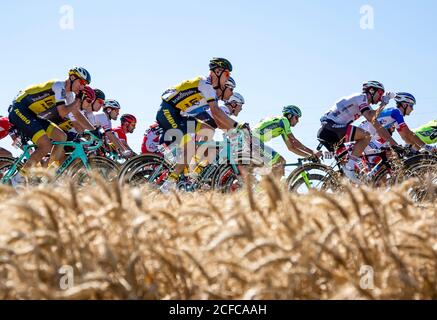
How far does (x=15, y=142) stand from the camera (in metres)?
14.1

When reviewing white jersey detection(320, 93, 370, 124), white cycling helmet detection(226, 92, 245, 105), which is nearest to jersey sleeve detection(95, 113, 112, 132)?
white cycling helmet detection(226, 92, 245, 105)

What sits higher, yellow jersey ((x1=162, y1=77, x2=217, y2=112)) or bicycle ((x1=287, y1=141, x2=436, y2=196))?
yellow jersey ((x1=162, y1=77, x2=217, y2=112))

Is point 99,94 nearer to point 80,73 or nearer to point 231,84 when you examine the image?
point 80,73

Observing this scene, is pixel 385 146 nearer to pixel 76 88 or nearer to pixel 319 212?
pixel 76 88

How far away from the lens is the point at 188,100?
1195 cm

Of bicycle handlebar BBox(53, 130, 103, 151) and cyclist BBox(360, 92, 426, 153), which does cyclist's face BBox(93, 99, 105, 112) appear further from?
cyclist BBox(360, 92, 426, 153)

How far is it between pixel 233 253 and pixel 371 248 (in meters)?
0.65

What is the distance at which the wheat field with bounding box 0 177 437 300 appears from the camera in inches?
109

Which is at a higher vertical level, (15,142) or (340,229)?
(15,142)

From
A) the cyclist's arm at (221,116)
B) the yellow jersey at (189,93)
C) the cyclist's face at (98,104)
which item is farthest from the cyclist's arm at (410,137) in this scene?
the cyclist's face at (98,104)

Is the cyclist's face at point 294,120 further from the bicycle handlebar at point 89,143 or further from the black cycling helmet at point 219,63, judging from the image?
the bicycle handlebar at point 89,143

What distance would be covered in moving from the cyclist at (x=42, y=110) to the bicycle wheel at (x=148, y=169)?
5.10 ft

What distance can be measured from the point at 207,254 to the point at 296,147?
1071 centimetres
